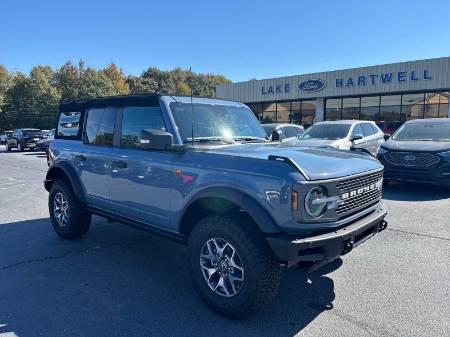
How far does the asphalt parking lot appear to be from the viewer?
3.10 metres

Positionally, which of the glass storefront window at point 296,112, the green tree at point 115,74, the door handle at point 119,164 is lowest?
the door handle at point 119,164

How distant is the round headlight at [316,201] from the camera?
2.95 m

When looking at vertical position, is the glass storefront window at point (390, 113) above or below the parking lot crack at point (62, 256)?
above

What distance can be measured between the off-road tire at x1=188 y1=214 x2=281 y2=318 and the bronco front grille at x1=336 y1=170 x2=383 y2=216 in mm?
743

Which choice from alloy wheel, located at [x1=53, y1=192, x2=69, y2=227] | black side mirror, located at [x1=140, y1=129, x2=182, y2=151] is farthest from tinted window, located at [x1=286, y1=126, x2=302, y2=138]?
black side mirror, located at [x1=140, y1=129, x2=182, y2=151]

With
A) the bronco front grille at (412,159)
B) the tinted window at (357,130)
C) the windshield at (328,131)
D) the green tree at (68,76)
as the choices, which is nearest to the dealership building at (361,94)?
the tinted window at (357,130)

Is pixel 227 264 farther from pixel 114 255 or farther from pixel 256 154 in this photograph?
pixel 114 255

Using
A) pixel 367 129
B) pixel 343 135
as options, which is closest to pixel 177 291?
pixel 343 135

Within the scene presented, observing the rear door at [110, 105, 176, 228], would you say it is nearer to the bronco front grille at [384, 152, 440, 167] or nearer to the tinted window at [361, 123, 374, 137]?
the bronco front grille at [384, 152, 440, 167]

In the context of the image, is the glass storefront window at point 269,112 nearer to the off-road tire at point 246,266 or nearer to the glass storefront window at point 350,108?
the glass storefront window at point 350,108

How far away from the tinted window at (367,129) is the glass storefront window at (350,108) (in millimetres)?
13543

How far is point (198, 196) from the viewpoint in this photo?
3.46m

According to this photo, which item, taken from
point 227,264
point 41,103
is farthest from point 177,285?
point 41,103

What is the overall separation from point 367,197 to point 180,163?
187 cm
